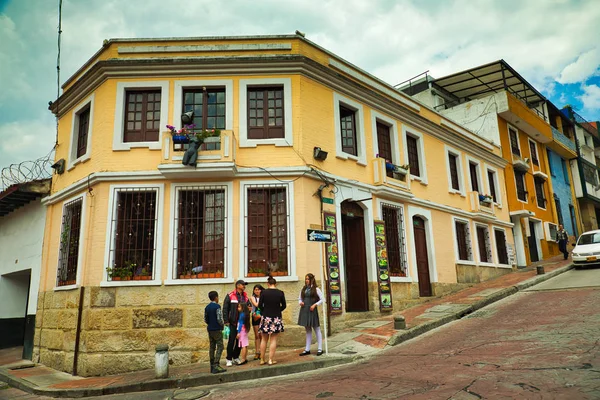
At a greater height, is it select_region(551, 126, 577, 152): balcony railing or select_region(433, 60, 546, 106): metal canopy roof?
select_region(433, 60, 546, 106): metal canopy roof

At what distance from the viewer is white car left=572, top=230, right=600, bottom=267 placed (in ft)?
57.9

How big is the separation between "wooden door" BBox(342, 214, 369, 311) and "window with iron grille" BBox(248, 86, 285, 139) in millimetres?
3319

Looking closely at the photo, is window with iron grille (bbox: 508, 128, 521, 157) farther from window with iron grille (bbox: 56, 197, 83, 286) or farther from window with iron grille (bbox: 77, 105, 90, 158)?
window with iron grille (bbox: 56, 197, 83, 286)

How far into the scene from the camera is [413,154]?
53.4 feet

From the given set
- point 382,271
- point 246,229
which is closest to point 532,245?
point 382,271

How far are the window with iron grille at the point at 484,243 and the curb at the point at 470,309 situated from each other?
250 cm

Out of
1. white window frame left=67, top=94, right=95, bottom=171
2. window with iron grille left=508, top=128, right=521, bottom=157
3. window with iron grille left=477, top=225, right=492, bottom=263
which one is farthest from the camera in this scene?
window with iron grille left=508, top=128, right=521, bottom=157

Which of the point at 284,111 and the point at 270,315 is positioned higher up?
the point at 284,111

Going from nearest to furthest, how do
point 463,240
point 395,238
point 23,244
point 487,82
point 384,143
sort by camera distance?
point 395,238
point 23,244
point 384,143
point 463,240
point 487,82

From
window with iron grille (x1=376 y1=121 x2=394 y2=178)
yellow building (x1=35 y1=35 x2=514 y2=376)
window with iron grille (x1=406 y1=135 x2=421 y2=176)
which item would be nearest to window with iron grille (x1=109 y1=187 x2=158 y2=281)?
yellow building (x1=35 y1=35 x2=514 y2=376)

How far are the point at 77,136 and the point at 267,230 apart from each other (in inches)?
270

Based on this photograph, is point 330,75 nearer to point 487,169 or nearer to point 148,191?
point 148,191

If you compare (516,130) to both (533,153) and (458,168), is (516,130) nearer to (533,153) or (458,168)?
(533,153)

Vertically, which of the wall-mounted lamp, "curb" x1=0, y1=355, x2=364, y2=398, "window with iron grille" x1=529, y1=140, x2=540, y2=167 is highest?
"window with iron grille" x1=529, y1=140, x2=540, y2=167
